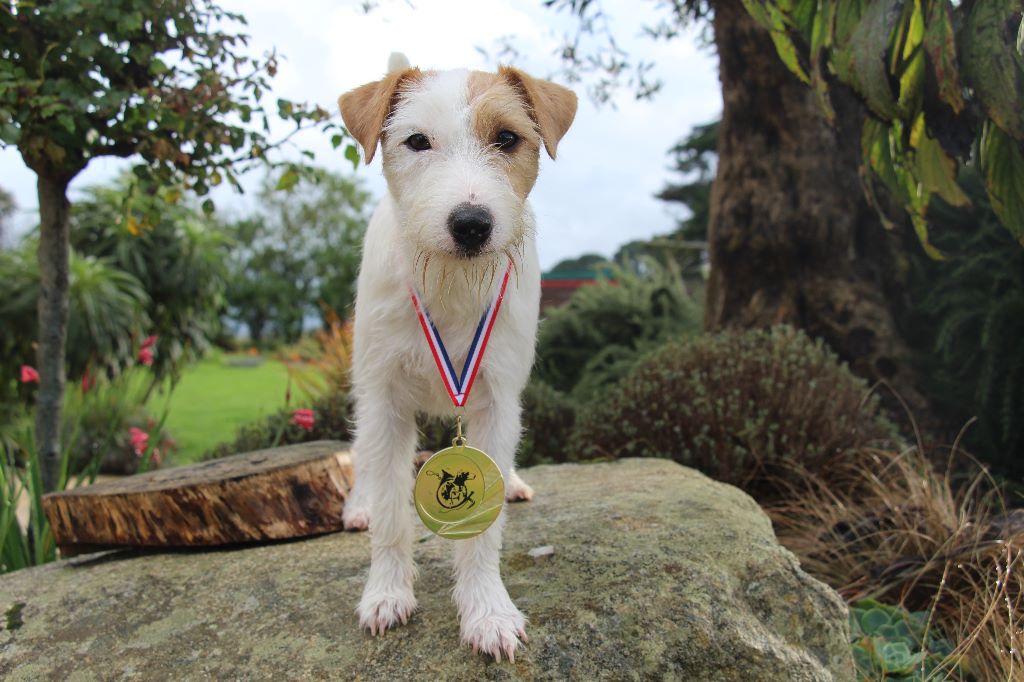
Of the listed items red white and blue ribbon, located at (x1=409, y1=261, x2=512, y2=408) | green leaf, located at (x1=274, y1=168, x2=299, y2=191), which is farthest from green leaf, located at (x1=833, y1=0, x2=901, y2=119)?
green leaf, located at (x1=274, y1=168, x2=299, y2=191)

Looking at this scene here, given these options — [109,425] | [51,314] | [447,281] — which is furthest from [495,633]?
[109,425]

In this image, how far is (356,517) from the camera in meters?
3.55

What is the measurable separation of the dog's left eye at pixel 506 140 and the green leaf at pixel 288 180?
185 cm

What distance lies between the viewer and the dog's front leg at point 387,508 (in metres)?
2.60

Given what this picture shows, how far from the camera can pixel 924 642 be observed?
3.42 m

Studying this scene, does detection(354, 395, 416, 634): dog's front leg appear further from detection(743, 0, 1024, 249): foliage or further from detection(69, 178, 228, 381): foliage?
detection(69, 178, 228, 381): foliage

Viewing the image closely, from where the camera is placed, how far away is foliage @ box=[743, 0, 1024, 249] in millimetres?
2619

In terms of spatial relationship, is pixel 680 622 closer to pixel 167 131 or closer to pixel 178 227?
pixel 167 131

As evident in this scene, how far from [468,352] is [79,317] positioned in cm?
882

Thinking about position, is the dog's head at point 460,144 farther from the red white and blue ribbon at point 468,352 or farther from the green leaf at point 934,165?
the green leaf at point 934,165

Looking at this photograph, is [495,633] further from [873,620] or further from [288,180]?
[288,180]

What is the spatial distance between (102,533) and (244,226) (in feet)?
110

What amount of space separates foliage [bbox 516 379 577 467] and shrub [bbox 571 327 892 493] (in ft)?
2.84

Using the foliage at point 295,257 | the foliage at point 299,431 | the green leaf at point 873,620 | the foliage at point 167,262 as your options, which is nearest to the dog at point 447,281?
the green leaf at point 873,620
